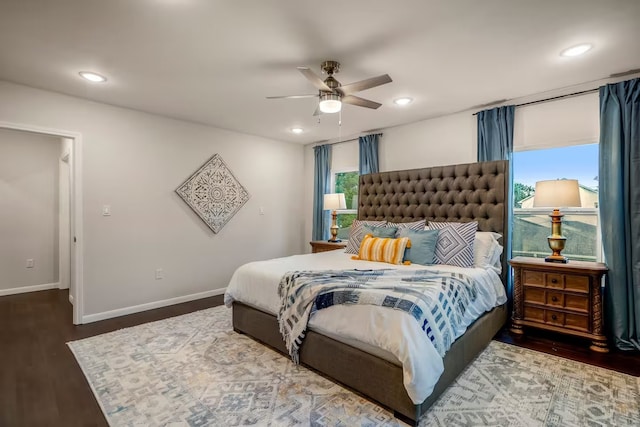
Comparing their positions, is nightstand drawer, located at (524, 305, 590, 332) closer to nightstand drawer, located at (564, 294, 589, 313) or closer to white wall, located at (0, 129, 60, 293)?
nightstand drawer, located at (564, 294, 589, 313)

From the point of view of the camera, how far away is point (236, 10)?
2002 millimetres

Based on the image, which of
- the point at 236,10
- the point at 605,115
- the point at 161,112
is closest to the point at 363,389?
the point at 236,10

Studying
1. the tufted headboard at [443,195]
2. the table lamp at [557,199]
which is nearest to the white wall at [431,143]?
the tufted headboard at [443,195]

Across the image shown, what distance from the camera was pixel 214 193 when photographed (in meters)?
4.70

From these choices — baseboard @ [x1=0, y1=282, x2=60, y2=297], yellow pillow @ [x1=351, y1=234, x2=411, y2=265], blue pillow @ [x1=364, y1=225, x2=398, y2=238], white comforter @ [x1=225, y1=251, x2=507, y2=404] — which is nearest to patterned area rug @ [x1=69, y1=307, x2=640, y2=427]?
white comforter @ [x1=225, y1=251, x2=507, y2=404]

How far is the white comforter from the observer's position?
1761mm

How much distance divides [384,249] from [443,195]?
3.89ft

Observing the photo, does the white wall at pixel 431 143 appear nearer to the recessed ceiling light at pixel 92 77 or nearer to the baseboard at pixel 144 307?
the baseboard at pixel 144 307

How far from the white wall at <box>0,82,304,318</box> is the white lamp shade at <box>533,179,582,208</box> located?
3883mm

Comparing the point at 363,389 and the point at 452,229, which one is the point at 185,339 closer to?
the point at 363,389

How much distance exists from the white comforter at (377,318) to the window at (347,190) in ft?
6.64

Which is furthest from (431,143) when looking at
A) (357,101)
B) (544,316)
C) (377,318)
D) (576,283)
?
(377,318)

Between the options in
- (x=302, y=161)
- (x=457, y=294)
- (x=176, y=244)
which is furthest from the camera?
(x=302, y=161)

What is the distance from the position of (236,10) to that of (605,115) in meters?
3.35
